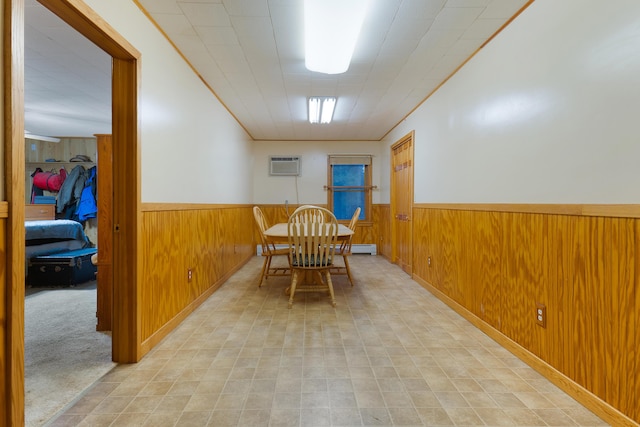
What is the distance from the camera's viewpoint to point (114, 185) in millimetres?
1820

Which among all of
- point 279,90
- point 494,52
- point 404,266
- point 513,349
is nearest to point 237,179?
point 279,90

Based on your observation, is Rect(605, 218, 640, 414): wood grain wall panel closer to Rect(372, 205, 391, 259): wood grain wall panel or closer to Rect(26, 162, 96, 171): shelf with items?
Rect(372, 205, 391, 259): wood grain wall panel

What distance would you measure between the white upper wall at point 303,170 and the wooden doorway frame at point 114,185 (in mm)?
4216

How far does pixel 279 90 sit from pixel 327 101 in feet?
2.21

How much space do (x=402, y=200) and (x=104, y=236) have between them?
12.7ft

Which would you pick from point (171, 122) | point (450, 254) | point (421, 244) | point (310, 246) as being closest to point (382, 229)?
point (421, 244)

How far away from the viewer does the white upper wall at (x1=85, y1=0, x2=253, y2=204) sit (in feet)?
6.19

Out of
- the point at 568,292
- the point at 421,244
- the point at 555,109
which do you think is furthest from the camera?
the point at 421,244

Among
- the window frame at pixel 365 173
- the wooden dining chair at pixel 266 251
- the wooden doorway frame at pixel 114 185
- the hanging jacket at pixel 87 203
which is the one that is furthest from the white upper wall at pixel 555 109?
the hanging jacket at pixel 87 203

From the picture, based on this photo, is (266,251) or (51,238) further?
(51,238)

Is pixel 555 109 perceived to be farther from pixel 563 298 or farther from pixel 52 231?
pixel 52 231

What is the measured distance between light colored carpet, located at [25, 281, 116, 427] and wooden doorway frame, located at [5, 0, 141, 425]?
20 cm

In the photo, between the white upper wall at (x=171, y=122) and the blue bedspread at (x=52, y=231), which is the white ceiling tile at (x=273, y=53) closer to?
the white upper wall at (x=171, y=122)

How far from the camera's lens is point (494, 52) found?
2215 millimetres
